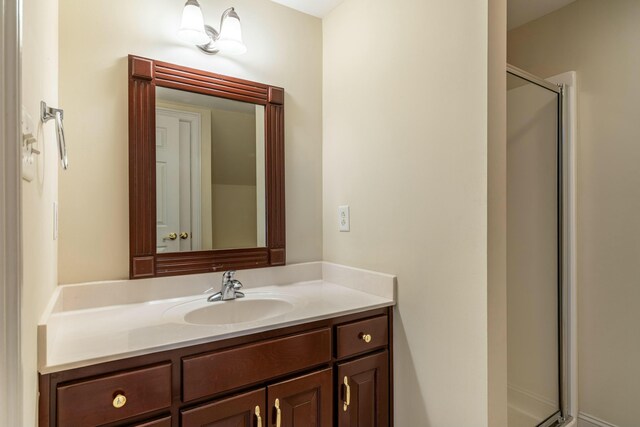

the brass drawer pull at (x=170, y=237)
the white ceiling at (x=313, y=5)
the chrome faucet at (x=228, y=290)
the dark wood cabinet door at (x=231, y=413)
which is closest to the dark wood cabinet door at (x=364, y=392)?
the dark wood cabinet door at (x=231, y=413)

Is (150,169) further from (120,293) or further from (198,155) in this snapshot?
(120,293)

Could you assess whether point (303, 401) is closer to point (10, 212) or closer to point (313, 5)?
point (10, 212)

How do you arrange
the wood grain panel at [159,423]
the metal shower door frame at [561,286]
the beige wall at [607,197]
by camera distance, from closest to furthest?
the wood grain panel at [159,423]
the beige wall at [607,197]
the metal shower door frame at [561,286]

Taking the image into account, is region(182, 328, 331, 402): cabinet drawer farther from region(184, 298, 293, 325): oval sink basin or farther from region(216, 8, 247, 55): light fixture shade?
region(216, 8, 247, 55): light fixture shade

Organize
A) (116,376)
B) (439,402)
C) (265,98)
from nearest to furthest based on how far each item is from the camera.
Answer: (116,376)
(439,402)
(265,98)

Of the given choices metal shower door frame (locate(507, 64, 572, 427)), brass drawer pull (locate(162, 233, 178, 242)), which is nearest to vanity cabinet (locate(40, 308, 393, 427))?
brass drawer pull (locate(162, 233, 178, 242))

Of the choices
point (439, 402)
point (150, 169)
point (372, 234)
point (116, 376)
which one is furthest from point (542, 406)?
point (150, 169)

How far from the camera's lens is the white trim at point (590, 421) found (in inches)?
68.4

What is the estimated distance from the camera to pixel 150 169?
1.41 metres

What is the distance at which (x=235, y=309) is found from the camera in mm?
1451

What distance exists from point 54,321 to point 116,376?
1.42ft

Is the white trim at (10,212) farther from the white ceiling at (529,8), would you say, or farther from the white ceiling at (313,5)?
the white ceiling at (529,8)

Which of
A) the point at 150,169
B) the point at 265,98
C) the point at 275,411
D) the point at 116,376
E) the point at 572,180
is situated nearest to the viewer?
the point at 116,376

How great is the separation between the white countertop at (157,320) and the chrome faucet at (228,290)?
0.08 metres
